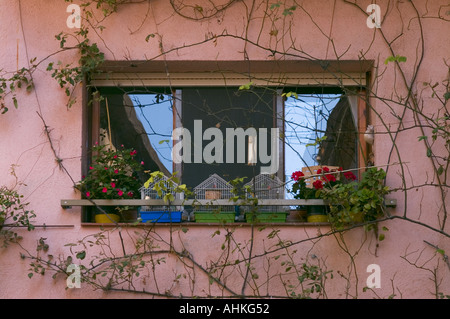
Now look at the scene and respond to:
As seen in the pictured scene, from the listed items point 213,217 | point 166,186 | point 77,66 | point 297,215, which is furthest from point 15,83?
point 297,215

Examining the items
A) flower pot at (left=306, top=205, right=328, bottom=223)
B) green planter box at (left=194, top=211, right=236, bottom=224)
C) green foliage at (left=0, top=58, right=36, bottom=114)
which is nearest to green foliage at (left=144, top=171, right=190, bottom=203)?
green planter box at (left=194, top=211, right=236, bottom=224)

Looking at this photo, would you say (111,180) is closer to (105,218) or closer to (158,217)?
Answer: (105,218)

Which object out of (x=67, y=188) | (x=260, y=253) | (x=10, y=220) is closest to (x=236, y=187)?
(x=260, y=253)

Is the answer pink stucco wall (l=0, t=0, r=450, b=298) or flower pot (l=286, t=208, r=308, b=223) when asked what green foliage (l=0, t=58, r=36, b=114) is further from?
flower pot (l=286, t=208, r=308, b=223)

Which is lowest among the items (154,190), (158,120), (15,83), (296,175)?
(154,190)

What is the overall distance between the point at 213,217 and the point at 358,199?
3.59 feet

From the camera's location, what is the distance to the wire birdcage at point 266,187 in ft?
23.7

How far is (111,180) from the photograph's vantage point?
7.10m

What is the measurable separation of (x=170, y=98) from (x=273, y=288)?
176 cm

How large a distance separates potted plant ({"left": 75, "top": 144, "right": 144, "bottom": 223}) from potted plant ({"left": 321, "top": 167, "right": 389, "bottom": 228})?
147 cm

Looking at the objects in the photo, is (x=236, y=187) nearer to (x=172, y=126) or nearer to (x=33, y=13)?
(x=172, y=126)

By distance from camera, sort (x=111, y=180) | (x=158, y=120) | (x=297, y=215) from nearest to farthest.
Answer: (x=111, y=180) < (x=297, y=215) < (x=158, y=120)

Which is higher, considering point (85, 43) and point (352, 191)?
point (85, 43)

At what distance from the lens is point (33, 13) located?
7391 mm
